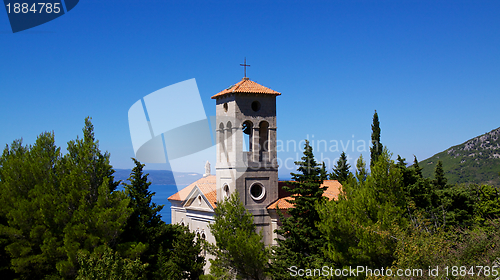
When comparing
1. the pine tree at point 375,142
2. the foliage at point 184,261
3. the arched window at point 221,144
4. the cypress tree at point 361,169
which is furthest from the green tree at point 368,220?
the pine tree at point 375,142

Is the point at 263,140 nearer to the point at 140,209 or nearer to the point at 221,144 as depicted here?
the point at 221,144

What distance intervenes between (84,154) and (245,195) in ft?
36.9

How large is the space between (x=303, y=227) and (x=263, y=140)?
8347 mm

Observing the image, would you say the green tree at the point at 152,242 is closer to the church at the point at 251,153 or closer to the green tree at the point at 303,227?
the church at the point at 251,153

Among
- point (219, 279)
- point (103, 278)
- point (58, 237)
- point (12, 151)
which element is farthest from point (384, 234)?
point (12, 151)

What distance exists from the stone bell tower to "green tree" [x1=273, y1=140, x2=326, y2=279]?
11.8 ft

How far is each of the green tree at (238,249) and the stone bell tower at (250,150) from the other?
362 centimetres

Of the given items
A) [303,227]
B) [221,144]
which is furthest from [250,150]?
[303,227]

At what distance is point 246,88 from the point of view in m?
31.9

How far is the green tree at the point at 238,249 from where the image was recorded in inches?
1024

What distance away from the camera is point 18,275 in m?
27.3

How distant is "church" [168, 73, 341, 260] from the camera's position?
31297 mm

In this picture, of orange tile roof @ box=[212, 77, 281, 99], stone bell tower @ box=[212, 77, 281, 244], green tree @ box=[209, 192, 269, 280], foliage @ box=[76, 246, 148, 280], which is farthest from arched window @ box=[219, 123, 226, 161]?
foliage @ box=[76, 246, 148, 280]

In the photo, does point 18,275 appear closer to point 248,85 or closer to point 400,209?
point 248,85
